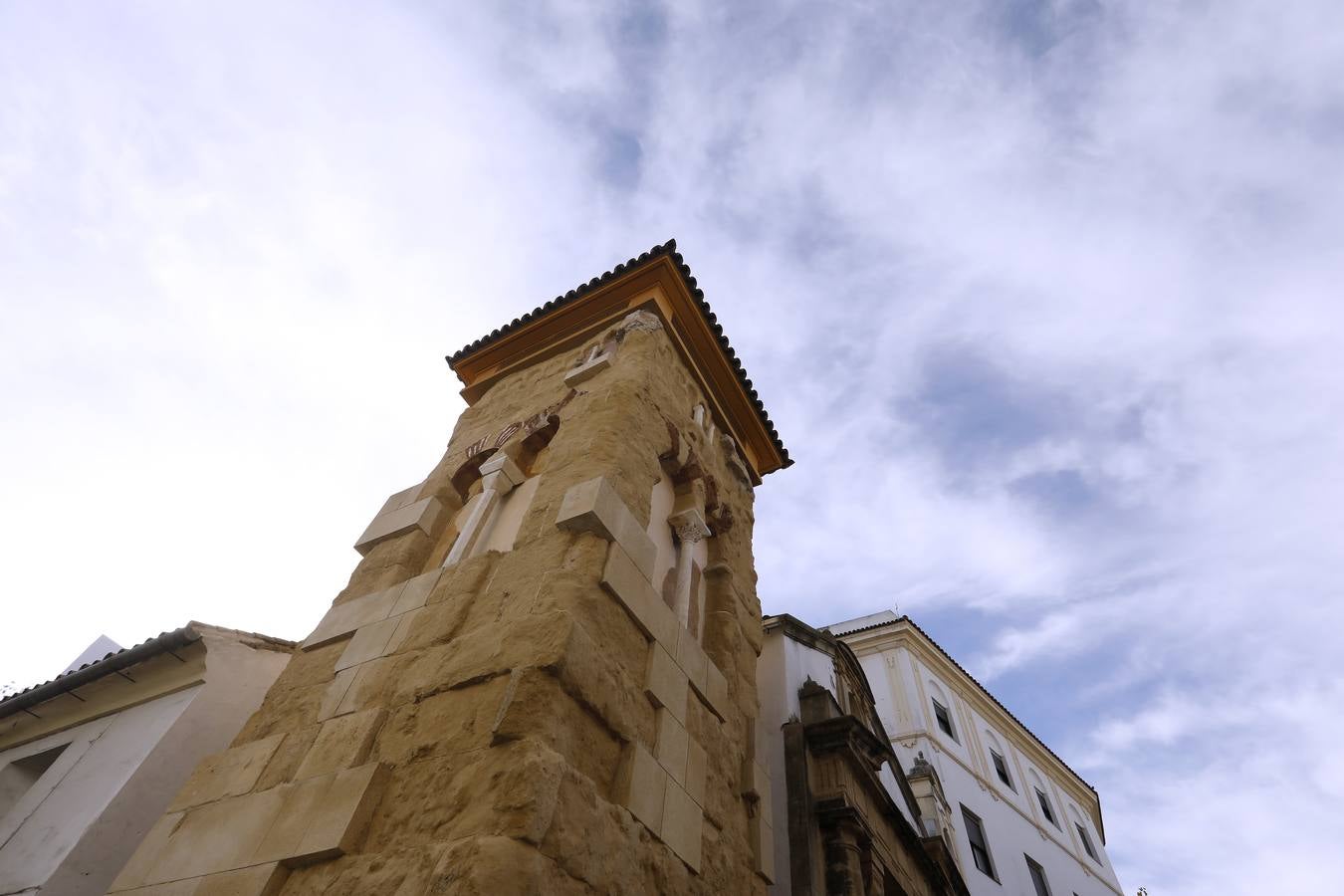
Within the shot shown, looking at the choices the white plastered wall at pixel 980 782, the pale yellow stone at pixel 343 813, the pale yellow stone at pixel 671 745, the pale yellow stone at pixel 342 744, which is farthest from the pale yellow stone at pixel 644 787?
the white plastered wall at pixel 980 782

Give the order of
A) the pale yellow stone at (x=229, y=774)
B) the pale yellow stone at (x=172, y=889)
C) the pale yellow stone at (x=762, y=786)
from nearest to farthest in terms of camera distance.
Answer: the pale yellow stone at (x=172, y=889) < the pale yellow stone at (x=229, y=774) < the pale yellow stone at (x=762, y=786)

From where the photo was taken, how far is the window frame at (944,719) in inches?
713

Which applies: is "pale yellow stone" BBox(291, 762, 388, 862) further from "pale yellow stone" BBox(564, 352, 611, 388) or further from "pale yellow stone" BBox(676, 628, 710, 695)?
"pale yellow stone" BBox(564, 352, 611, 388)

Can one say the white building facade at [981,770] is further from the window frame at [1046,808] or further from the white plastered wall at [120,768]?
the white plastered wall at [120,768]

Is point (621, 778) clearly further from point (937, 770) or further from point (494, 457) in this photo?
point (937, 770)

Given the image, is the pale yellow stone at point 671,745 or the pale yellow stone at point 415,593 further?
the pale yellow stone at point 415,593

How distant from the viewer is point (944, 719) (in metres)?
18.5

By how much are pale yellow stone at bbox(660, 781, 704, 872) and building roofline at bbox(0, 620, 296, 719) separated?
4864 mm

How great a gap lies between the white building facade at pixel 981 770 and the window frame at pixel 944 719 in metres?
0.04

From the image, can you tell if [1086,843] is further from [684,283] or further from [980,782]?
[684,283]

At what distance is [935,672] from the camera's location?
1961cm

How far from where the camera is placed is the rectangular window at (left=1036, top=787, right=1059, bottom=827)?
67.4ft

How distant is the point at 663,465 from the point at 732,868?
9.59 ft

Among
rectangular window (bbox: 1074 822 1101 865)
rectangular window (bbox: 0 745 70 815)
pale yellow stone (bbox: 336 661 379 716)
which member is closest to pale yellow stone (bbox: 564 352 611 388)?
pale yellow stone (bbox: 336 661 379 716)
